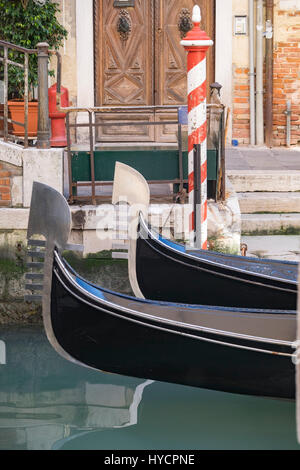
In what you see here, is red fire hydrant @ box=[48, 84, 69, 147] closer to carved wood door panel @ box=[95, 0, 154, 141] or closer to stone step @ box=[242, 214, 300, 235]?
stone step @ box=[242, 214, 300, 235]

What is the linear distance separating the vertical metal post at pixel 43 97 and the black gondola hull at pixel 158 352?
1597mm

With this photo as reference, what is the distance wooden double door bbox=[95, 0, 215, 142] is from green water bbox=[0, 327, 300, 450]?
4337mm

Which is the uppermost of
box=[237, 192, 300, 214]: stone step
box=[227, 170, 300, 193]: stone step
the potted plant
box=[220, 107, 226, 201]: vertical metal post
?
the potted plant

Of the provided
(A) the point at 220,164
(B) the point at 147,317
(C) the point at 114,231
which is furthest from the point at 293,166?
(B) the point at 147,317

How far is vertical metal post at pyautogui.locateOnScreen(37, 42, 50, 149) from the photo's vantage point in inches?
231

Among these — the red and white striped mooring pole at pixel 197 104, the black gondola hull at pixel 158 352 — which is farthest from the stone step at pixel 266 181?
the black gondola hull at pixel 158 352

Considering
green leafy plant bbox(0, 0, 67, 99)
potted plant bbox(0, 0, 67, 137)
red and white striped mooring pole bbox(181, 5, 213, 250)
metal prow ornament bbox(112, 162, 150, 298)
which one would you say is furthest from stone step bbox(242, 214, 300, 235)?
green leafy plant bbox(0, 0, 67, 99)

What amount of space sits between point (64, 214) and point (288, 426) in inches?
64.9

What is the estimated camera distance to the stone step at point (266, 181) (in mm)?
7480

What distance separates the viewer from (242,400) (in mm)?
5160

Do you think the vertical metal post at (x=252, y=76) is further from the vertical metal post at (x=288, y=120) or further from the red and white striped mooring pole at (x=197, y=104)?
the red and white striped mooring pole at (x=197, y=104)

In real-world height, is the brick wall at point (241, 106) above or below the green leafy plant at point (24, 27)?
below
